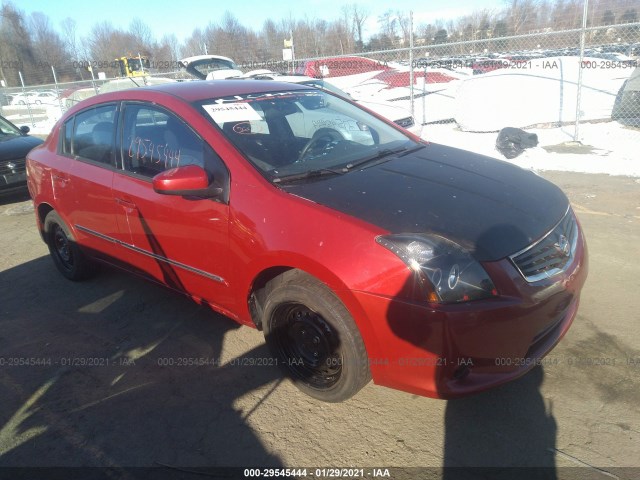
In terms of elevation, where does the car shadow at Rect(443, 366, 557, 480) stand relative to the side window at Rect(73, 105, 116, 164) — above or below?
below

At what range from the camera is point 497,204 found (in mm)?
2471

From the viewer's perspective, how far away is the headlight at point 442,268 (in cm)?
205

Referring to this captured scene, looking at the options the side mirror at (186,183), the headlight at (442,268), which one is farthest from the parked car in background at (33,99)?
the headlight at (442,268)

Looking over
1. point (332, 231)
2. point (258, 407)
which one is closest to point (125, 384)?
point (258, 407)

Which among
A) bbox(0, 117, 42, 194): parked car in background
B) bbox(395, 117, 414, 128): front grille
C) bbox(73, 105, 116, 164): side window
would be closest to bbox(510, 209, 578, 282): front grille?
bbox(73, 105, 116, 164): side window

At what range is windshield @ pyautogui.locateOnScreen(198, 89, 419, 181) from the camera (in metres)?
2.81

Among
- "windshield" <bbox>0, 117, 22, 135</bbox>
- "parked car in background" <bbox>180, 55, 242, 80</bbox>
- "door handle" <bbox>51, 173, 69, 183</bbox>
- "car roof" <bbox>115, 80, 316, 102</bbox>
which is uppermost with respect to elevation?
"parked car in background" <bbox>180, 55, 242, 80</bbox>

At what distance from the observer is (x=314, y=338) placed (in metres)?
2.54

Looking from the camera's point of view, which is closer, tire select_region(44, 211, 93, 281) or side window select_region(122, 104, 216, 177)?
side window select_region(122, 104, 216, 177)

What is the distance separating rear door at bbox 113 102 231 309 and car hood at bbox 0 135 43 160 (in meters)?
5.10

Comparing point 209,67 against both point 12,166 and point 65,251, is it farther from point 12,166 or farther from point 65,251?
point 65,251

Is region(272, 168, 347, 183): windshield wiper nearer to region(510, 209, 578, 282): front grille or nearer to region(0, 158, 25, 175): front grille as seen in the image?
region(510, 209, 578, 282): front grille

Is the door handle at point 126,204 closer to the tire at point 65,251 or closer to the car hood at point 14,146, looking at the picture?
the tire at point 65,251

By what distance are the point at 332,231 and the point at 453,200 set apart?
70cm
